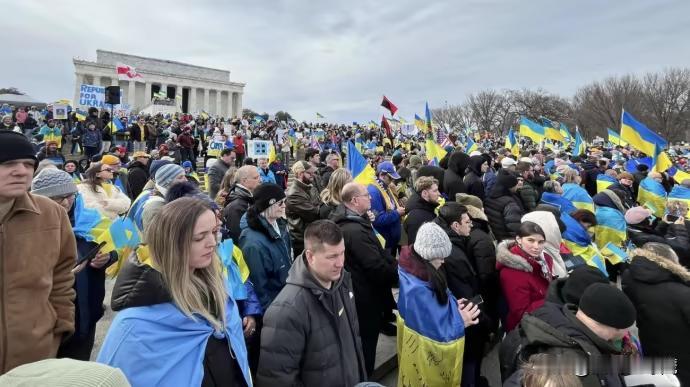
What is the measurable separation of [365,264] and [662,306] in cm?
232

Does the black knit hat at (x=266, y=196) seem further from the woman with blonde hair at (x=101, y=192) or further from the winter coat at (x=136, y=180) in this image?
the winter coat at (x=136, y=180)

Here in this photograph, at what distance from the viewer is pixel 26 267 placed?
1994 millimetres

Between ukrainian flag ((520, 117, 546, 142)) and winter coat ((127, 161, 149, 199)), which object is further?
ukrainian flag ((520, 117, 546, 142))

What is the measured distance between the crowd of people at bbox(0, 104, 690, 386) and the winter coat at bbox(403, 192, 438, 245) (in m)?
0.03

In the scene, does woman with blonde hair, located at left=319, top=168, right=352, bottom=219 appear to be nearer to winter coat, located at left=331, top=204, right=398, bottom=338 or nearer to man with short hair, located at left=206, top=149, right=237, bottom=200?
winter coat, located at left=331, top=204, right=398, bottom=338

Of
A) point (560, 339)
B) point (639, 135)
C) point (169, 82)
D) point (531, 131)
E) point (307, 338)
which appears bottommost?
point (307, 338)

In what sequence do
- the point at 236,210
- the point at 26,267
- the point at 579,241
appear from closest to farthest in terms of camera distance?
1. the point at 26,267
2. the point at 236,210
3. the point at 579,241

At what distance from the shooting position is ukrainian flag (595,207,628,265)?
5.78 meters

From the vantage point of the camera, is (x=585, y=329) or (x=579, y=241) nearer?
(x=585, y=329)

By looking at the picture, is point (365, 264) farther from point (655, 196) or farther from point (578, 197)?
point (655, 196)

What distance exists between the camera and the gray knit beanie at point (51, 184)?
3.08m

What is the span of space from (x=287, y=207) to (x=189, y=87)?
7745 cm

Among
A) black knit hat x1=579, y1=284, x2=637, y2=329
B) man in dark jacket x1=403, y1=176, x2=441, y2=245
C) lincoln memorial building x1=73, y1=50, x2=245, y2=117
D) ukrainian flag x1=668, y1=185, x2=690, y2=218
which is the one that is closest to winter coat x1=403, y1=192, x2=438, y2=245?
man in dark jacket x1=403, y1=176, x2=441, y2=245

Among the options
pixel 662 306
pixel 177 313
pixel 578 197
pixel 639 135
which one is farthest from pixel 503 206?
pixel 639 135
